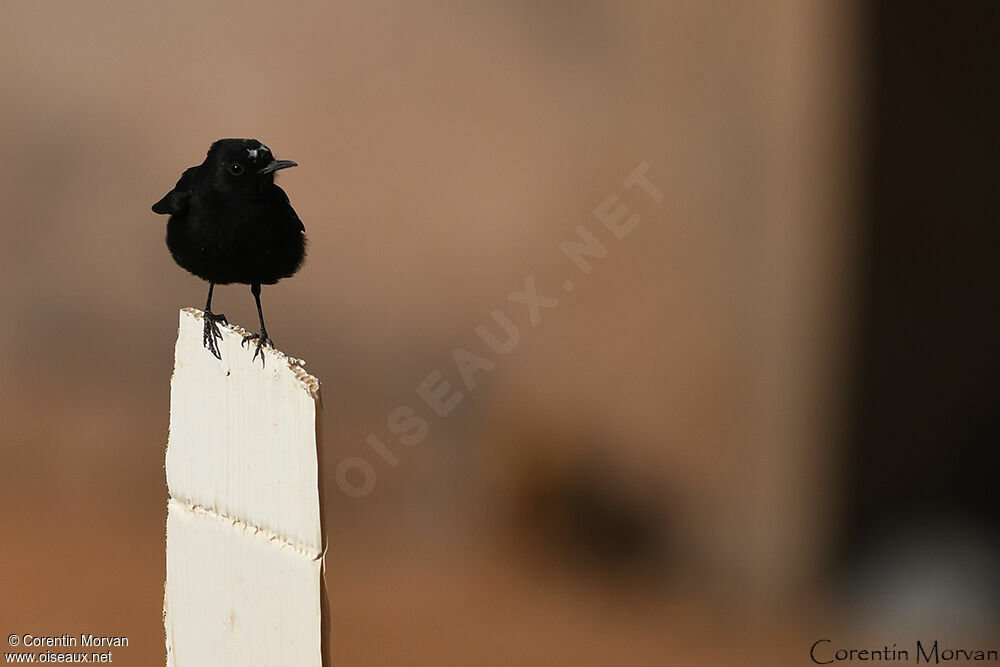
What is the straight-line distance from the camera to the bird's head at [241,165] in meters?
1.73

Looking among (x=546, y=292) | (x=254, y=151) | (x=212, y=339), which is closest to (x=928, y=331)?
(x=546, y=292)

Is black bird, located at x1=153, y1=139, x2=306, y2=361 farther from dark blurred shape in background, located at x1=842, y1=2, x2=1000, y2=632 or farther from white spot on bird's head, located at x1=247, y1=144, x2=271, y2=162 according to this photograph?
dark blurred shape in background, located at x1=842, y1=2, x2=1000, y2=632

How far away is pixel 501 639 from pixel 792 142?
2.09 metres

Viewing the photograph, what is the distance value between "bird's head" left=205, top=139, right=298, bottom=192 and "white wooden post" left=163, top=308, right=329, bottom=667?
2.05 ft

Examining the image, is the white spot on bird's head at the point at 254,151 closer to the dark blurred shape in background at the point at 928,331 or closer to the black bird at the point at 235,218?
the black bird at the point at 235,218

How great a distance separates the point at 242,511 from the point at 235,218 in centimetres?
81

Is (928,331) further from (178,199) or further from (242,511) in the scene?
(242,511)

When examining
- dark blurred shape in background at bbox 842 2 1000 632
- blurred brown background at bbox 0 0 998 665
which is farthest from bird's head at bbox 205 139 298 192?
dark blurred shape in background at bbox 842 2 1000 632

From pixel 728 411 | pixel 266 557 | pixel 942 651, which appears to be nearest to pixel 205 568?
pixel 266 557

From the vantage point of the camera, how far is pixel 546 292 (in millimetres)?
4078

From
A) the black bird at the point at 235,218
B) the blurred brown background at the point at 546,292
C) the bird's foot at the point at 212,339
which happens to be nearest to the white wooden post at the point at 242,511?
the bird's foot at the point at 212,339

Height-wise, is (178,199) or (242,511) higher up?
(178,199)

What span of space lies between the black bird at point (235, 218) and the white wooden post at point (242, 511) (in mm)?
616

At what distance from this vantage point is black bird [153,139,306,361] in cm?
175
